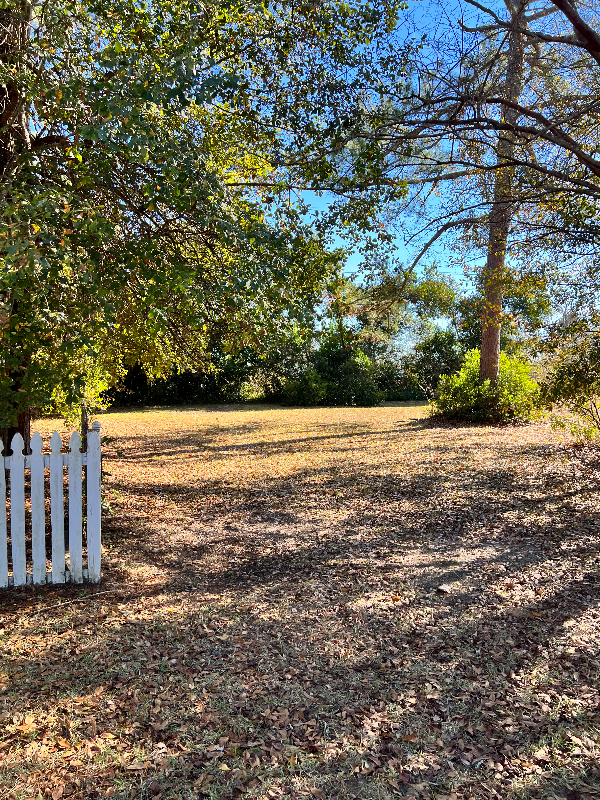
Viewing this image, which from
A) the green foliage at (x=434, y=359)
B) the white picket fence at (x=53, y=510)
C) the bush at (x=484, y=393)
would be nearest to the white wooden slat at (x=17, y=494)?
the white picket fence at (x=53, y=510)

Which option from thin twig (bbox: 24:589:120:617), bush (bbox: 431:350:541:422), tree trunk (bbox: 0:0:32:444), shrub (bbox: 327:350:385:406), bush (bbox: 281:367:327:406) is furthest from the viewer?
shrub (bbox: 327:350:385:406)

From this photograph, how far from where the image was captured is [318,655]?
3.42 meters

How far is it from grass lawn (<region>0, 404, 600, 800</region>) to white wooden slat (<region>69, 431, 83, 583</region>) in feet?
0.76

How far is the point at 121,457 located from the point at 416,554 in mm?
7226

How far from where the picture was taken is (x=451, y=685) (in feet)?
10.1

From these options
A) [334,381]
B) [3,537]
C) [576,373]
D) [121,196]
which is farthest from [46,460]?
[334,381]

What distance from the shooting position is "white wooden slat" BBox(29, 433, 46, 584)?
3.99 meters

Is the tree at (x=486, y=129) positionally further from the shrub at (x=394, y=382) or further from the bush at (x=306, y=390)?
the shrub at (x=394, y=382)

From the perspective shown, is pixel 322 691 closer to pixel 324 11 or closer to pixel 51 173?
pixel 51 173

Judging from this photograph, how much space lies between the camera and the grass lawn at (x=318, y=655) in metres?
2.43

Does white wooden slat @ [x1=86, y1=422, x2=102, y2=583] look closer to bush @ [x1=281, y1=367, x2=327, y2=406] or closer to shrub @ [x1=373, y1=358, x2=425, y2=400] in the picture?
bush @ [x1=281, y1=367, x2=327, y2=406]

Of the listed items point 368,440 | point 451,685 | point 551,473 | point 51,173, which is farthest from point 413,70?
point 368,440

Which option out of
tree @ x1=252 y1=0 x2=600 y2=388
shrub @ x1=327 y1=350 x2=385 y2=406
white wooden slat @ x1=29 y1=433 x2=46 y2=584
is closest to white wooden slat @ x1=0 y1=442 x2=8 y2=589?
white wooden slat @ x1=29 y1=433 x2=46 y2=584

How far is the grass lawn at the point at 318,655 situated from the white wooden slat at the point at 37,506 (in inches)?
11.5
